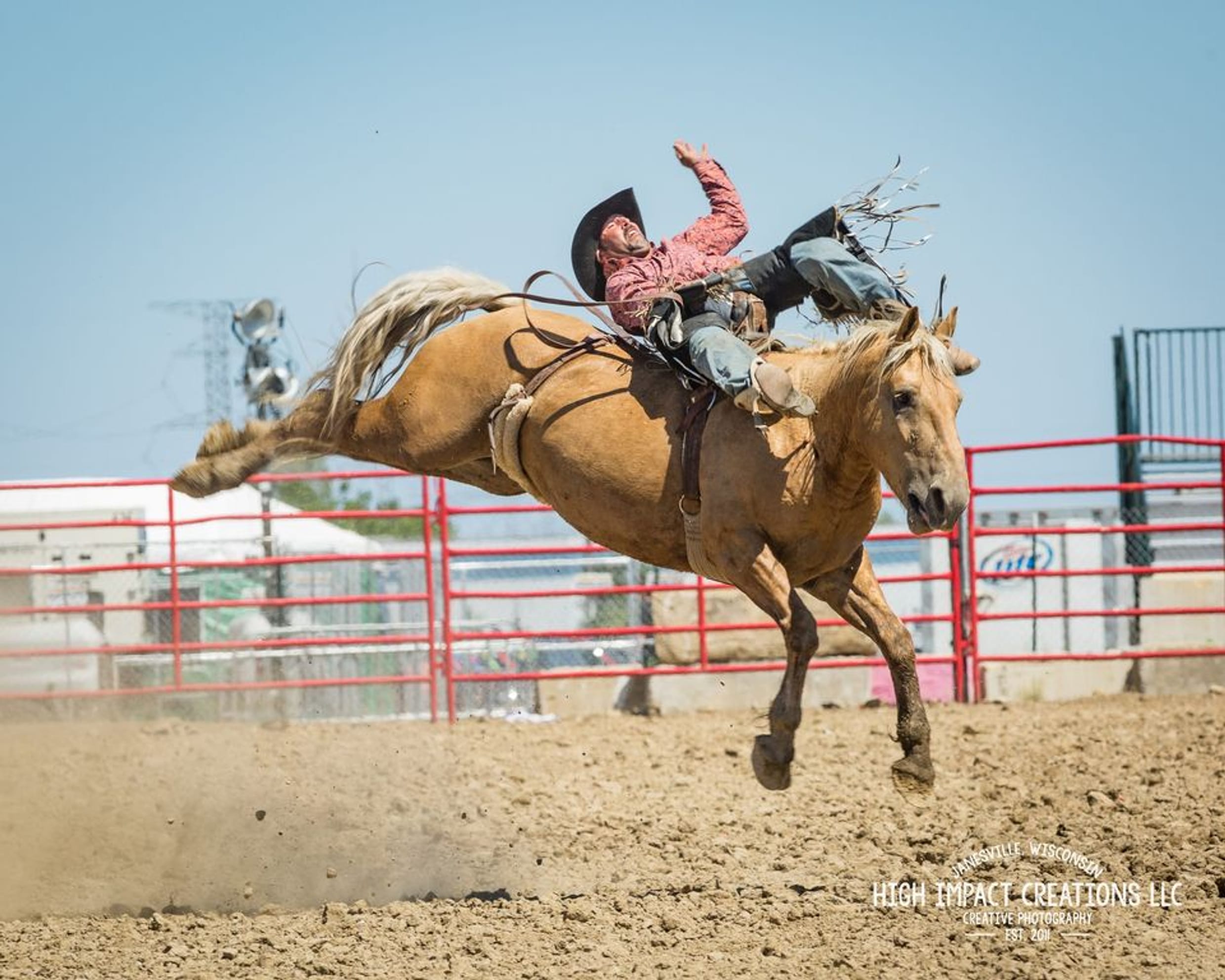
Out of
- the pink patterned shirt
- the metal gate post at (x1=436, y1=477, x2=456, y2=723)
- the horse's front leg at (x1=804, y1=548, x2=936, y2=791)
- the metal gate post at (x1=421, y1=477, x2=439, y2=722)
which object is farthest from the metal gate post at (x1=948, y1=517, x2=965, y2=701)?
the pink patterned shirt

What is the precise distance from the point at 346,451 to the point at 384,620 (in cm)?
1081

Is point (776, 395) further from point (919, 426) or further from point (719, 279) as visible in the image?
point (719, 279)

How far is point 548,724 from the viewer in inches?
369

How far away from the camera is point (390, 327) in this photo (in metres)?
5.90

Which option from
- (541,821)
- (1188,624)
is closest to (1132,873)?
(541,821)

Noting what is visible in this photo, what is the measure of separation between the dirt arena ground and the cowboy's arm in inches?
92.4

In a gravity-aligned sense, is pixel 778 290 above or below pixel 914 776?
above

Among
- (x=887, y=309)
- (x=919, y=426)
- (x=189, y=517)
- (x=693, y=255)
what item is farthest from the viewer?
(x=189, y=517)

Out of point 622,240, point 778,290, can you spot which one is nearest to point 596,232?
point 622,240

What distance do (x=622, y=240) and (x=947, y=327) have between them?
1371mm

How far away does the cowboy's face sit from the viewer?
5543mm

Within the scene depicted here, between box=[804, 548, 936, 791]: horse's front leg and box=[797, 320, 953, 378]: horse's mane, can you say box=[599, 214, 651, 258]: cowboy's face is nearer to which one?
box=[797, 320, 953, 378]: horse's mane

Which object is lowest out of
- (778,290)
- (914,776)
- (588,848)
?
(588,848)

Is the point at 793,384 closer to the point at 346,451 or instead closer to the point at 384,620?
the point at 346,451
